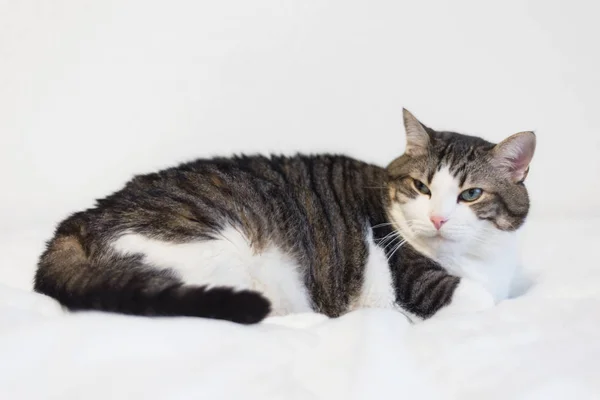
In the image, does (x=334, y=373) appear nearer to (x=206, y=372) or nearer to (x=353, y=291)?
(x=206, y=372)

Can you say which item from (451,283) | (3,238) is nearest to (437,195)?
(451,283)

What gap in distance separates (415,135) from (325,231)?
1.79ft

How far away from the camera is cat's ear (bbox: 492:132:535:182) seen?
2388 millimetres

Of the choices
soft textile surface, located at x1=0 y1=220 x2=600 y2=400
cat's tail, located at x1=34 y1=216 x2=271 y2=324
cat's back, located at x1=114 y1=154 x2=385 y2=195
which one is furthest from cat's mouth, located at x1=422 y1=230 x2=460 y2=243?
cat's tail, located at x1=34 y1=216 x2=271 y2=324

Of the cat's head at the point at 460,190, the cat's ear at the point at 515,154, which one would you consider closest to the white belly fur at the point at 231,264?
the cat's head at the point at 460,190

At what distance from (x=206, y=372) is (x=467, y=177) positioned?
4.19ft

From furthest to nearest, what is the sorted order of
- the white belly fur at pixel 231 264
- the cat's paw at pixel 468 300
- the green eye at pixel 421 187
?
1. the green eye at pixel 421 187
2. the cat's paw at pixel 468 300
3. the white belly fur at pixel 231 264

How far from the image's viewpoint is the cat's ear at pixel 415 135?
8.47 feet

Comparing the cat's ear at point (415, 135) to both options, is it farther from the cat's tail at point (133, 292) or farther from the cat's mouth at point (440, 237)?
the cat's tail at point (133, 292)

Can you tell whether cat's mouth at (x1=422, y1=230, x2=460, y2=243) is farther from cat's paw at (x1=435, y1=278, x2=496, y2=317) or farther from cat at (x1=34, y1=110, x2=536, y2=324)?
cat's paw at (x1=435, y1=278, x2=496, y2=317)

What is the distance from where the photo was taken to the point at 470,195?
2.41 m

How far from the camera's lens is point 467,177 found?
2.41m

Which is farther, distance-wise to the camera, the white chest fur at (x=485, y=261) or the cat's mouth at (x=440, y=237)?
the white chest fur at (x=485, y=261)

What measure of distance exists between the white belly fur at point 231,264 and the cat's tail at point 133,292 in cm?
6
